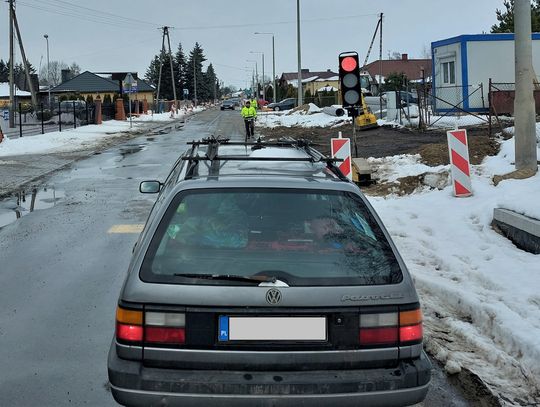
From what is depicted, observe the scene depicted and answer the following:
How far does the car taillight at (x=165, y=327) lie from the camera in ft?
9.93

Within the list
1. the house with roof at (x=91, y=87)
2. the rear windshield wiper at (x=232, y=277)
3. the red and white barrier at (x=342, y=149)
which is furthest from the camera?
the house with roof at (x=91, y=87)

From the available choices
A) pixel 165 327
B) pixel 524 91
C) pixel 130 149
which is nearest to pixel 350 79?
pixel 524 91

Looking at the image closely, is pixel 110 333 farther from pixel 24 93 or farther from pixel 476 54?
pixel 24 93

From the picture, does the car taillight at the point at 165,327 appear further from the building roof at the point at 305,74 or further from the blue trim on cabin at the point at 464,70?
the building roof at the point at 305,74

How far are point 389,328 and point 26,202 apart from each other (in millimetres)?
10758

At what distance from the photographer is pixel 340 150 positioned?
11453 millimetres

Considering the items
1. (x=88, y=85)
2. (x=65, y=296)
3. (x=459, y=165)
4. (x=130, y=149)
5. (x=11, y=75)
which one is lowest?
(x=65, y=296)

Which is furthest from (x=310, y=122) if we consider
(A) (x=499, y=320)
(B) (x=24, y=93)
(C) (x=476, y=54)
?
(B) (x=24, y=93)

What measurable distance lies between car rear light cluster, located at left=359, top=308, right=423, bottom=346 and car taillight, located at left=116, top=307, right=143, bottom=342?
1.10 m

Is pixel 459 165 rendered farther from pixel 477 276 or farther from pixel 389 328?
pixel 389 328

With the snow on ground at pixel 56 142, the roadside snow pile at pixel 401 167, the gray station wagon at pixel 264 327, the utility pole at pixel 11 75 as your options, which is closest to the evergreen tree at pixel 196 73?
the utility pole at pixel 11 75

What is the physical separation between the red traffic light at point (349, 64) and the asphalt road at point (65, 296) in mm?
4646

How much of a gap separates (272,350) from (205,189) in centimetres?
96

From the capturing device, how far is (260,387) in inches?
116
